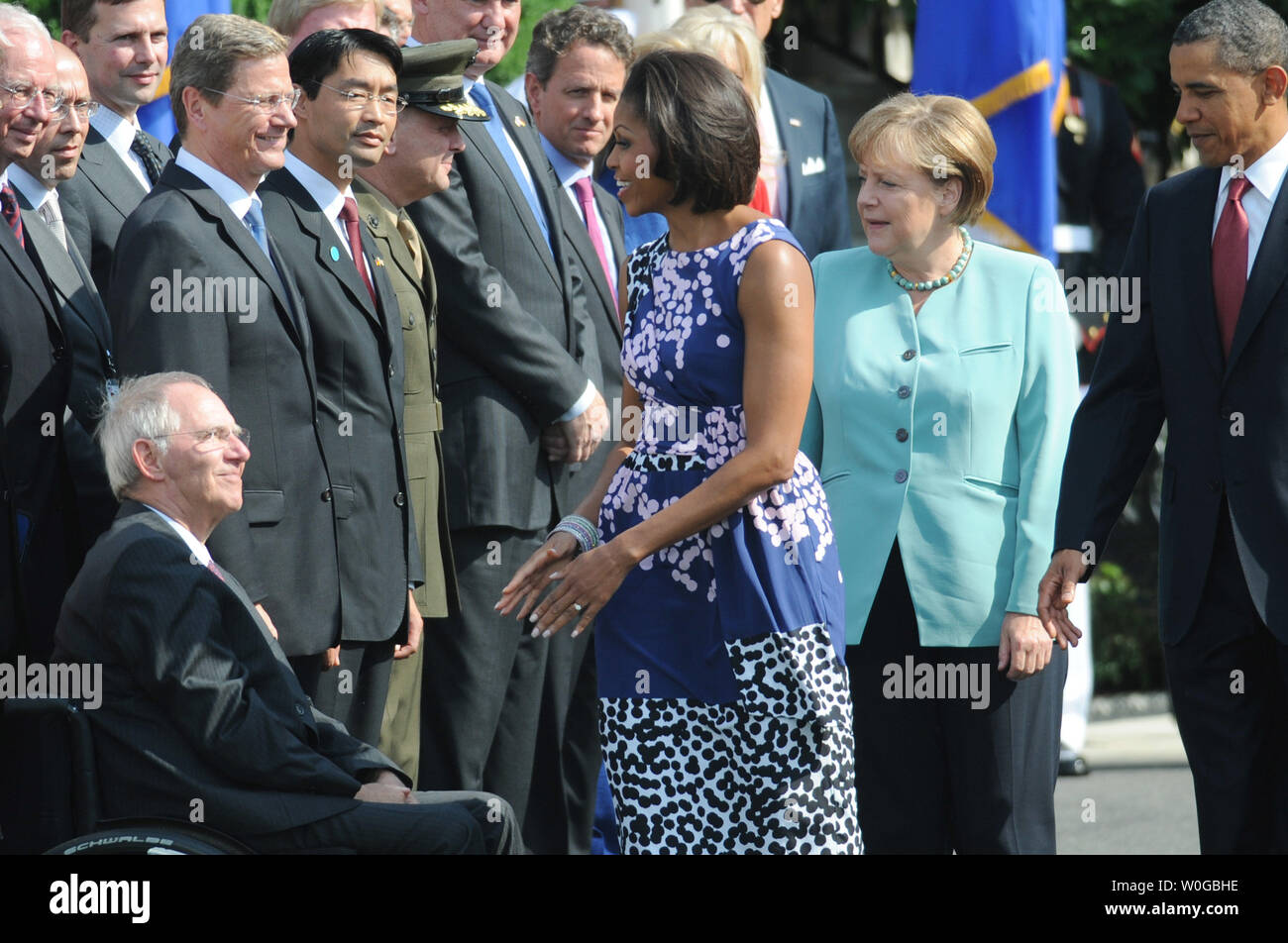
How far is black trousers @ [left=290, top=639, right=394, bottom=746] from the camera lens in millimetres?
4547

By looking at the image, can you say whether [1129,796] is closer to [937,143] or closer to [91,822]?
[937,143]

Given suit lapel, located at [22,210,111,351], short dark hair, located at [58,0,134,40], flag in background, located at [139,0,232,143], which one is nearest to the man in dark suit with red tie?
suit lapel, located at [22,210,111,351]

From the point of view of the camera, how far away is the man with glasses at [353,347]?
4.59 meters

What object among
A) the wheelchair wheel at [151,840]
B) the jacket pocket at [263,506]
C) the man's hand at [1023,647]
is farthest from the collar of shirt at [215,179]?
the man's hand at [1023,647]

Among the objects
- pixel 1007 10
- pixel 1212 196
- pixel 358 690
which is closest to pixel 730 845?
pixel 358 690

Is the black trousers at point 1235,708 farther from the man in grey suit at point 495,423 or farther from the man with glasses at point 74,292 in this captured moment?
the man with glasses at point 74,292

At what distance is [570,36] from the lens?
5.80 m

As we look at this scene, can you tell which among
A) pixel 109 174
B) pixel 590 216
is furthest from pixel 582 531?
pixel 590 216

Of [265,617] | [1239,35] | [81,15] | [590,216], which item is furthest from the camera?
[590,216]

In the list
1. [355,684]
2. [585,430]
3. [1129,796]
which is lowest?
[1129,796]

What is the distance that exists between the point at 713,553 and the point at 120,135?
7.05ft

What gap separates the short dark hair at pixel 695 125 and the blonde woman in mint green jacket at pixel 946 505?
27.3 inches

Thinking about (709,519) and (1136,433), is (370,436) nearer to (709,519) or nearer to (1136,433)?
(709,519)

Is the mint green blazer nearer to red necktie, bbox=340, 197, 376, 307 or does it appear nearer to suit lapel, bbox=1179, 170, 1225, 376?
suit lapel, bbox=1179, 170, 1225, 376
